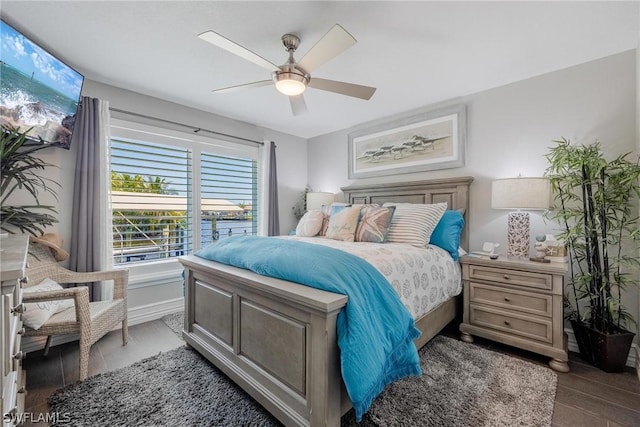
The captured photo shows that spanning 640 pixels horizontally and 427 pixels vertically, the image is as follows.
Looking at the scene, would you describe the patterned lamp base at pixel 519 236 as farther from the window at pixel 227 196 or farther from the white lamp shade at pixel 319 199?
the window at pixel 227 196

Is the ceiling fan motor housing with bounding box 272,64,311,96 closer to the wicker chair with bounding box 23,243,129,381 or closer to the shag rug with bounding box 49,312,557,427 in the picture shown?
the wicker chair with bounding box 23,243,129,381

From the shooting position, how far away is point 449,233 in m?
2.62

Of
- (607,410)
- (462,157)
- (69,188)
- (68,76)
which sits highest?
(68,76)

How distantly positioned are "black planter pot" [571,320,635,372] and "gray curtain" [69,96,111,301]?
165 inches

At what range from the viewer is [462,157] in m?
3.08

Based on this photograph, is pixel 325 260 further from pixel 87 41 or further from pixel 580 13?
pixel 87 41

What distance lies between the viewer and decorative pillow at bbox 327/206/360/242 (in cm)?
281

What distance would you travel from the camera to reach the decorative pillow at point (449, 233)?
2572 mm

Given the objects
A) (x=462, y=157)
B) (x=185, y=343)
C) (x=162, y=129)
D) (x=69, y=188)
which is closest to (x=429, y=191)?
(x=462, y=157)

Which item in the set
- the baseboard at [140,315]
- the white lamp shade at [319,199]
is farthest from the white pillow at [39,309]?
the white lamp shade at [319,199]

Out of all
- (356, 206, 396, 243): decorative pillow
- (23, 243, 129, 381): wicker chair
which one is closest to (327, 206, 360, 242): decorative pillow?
(356, 206, 396, 243): decorative pillow

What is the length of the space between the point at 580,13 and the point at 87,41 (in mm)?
3489

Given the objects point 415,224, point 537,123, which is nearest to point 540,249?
point 415,224

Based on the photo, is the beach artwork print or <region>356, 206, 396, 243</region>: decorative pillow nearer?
<region>356, 206, 396, 243</region>: decorative pillow
